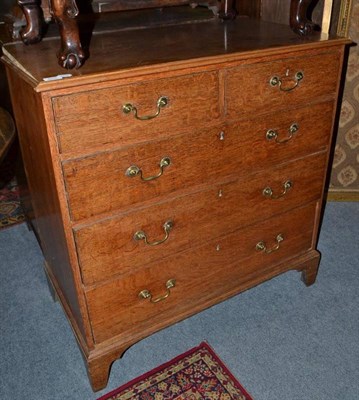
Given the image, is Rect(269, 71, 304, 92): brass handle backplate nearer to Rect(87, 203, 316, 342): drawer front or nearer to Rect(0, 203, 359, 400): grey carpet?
Rect(87, 203, 316, 342): drawer front

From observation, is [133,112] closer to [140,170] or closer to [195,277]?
[140,170]

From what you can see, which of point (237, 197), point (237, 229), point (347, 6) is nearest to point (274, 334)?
point (237, 229)

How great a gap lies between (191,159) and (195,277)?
506 mm

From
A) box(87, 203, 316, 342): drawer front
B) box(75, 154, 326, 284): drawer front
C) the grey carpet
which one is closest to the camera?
box(75, 154, 326, 284): drawer front

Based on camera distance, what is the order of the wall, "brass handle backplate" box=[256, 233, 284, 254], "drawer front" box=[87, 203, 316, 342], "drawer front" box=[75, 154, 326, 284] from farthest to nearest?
the wall < "brass handle backplate" box=[256, 233, 284, 254] < "drawer front" box=[87, 203, 316, 342] < "drawer front" box=[75, 154, 326, 284]

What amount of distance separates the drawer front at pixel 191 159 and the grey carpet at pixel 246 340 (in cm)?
72

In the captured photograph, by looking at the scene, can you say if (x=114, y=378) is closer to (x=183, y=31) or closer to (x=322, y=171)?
(x=322, y=171)

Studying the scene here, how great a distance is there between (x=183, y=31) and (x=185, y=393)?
1376 millimetres

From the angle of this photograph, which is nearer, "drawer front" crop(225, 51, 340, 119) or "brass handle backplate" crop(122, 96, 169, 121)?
"brass handle backplate" crop(122, 96, 169, 121)

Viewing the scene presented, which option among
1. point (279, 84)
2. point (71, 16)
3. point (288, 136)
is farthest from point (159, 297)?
point (71, 16)

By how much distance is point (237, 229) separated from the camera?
5.59 ft

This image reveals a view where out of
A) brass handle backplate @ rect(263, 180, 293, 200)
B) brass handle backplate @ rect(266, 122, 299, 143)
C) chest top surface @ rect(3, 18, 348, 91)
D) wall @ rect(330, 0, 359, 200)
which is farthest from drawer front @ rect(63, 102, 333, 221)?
wall @ rect(330, 0, 359, 200)

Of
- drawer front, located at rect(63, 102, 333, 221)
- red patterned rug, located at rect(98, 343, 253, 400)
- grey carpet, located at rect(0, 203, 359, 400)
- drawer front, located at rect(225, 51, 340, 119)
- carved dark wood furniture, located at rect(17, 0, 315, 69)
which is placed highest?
carved dark wood furniture, located at rect(17, 0, 315, 69)

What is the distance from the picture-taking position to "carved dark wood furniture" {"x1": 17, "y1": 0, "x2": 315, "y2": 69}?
116 cm
